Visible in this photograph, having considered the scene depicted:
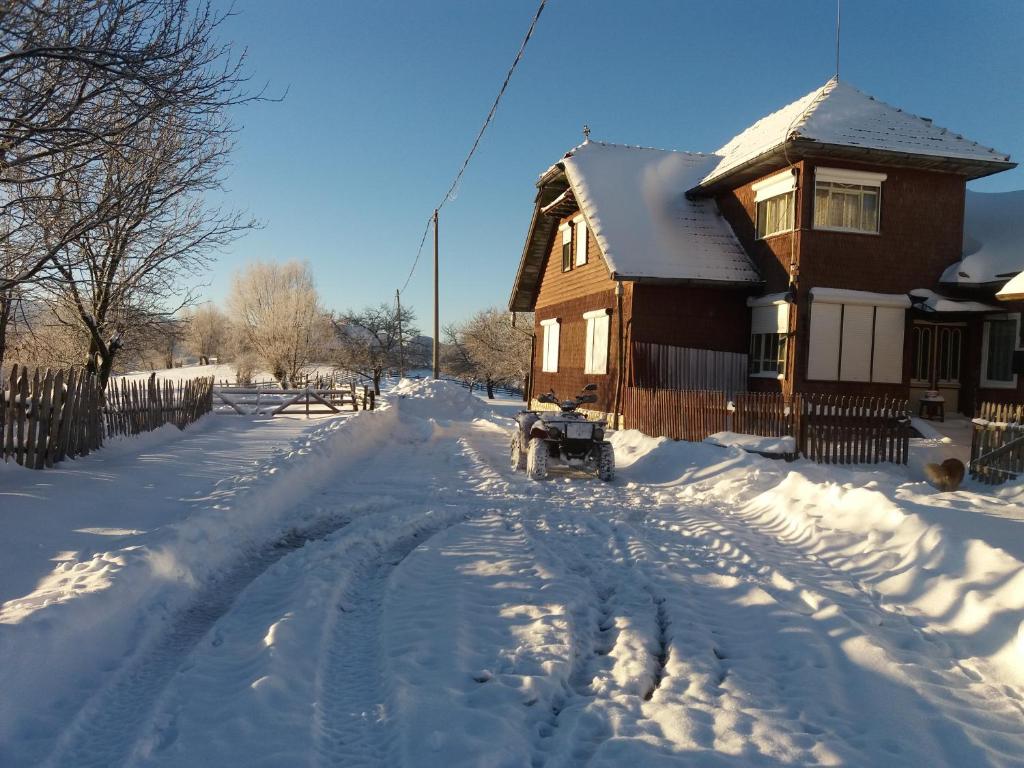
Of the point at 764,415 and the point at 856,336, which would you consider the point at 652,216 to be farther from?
the point at 764,415

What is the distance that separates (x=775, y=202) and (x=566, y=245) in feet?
25.2

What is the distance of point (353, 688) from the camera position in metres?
3.91

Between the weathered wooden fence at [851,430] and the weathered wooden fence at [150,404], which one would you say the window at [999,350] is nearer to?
the weathered wooden fence at [851,430]

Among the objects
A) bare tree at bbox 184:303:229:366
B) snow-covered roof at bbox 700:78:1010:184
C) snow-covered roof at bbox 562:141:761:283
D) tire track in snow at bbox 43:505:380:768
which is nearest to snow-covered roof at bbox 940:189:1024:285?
snow-covered roof at bbox 700:78:1010:184

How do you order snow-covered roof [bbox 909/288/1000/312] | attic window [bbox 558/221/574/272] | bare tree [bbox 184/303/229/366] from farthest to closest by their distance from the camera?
bare tree [bbox 184/303/229/366]
attic window [bbox 558/221/574/272]
snow-covered roof [bbox 909/288/1000/312]

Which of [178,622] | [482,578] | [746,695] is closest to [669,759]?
[746,695]

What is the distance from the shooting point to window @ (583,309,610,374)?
1966 centimetres

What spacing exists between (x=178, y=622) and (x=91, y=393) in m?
8.17

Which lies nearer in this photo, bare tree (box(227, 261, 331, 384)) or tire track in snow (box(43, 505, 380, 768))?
tire track in snow (box(43, 505, 380, 768))

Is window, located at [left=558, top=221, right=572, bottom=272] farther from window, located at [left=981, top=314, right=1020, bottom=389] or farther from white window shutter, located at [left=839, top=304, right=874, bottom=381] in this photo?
window, located at [left=981, top=314, right=1020, bottom=389]

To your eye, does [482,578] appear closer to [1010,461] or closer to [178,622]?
[178,622]

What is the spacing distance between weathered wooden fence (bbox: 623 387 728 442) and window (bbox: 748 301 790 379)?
311 centimetres

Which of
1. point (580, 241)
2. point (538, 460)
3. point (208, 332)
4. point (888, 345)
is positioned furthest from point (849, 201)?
point (208, 332)

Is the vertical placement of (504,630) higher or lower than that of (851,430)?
lower
